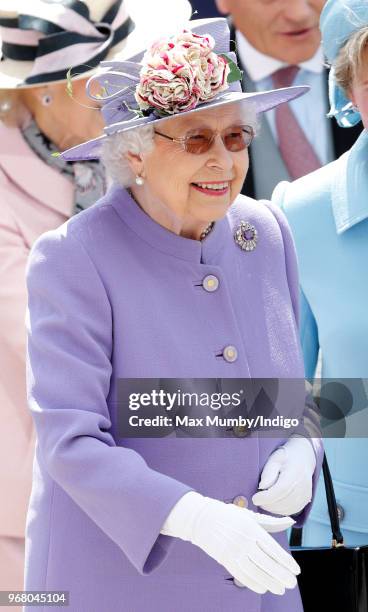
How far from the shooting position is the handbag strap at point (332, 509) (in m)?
3.41

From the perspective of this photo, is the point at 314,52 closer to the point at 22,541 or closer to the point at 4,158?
the point at 4,158

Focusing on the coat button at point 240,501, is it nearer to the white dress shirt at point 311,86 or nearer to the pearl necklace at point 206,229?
the pearl necklace at point 206,229

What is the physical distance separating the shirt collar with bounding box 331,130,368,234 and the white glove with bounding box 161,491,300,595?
1307mm

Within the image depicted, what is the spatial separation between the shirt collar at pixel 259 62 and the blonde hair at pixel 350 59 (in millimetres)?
2166

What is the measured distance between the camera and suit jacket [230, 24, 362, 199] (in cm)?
597

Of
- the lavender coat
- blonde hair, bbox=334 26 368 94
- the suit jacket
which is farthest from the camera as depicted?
the suit jacket

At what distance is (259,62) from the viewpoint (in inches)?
238

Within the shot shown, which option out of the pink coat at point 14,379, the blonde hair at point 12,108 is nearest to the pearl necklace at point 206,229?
the pink coat at point 14,379

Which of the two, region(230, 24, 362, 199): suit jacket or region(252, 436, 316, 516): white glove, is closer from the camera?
region(252, 436, 316, 516): white glove

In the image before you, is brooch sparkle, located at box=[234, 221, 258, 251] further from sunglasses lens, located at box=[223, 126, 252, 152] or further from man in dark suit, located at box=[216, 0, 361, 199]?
man in dark suit, located at box=[216, 0, 361, 199]

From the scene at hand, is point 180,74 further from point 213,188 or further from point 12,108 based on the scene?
point 12,108

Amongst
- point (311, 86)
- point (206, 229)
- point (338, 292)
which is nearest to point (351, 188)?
point (338, 292)

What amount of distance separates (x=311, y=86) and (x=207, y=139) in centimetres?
296

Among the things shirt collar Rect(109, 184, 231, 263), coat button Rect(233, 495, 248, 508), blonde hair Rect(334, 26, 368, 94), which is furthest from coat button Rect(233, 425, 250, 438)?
blonde hair Rect(334, 26, 368, 94)
